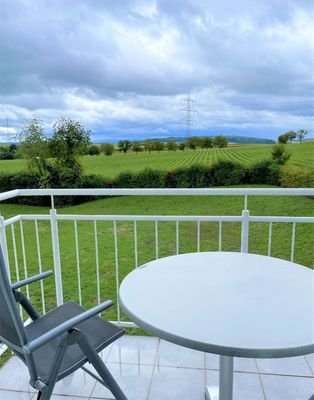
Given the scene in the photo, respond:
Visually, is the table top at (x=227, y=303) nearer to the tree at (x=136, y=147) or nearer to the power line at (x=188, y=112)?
the power line at (x=188, y=112)

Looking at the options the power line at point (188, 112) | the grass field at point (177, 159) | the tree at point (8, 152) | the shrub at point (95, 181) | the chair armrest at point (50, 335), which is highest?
the power line at point (188, 112)

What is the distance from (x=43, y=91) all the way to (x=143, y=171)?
3.45 meters

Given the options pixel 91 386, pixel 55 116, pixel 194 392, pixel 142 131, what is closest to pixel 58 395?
pixel 91 386

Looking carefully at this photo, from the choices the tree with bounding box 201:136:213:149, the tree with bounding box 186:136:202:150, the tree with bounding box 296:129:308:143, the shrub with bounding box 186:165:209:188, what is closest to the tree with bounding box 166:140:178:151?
the tree with bounding box 186:136:202:150

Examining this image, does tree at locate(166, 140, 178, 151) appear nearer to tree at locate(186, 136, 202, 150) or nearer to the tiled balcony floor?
tree at locate(186, 136, 202, 150)

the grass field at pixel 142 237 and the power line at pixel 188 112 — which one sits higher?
the power line at pixel 188 112

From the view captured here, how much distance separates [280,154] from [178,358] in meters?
7.23

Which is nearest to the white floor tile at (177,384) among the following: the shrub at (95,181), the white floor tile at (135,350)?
the white floor tile at (135,350)

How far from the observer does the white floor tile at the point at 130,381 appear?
5.81 feet

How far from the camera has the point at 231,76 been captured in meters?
7.26

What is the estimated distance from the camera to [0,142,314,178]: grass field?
8.04 meters

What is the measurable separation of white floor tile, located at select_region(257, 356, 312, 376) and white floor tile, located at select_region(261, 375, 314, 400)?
0.04 m

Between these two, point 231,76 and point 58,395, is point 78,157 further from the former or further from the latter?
point 58,395

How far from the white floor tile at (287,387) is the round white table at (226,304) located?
447mm
